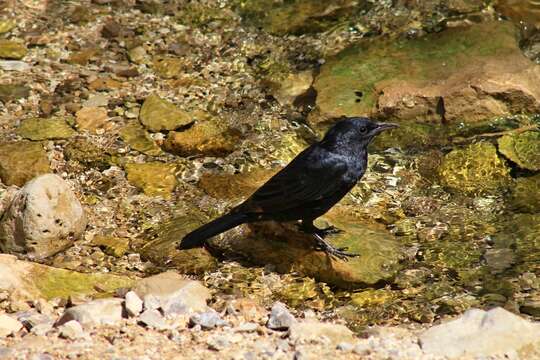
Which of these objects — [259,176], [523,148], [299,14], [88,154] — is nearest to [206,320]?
[259,176]

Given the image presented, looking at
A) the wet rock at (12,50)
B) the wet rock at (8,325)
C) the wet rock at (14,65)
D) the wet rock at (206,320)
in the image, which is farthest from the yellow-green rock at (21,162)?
the wet rock at (206,320)

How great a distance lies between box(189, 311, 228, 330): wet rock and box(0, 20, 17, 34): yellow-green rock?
18.2ft

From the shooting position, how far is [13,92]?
880 cm

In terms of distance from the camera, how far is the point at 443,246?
269 inches

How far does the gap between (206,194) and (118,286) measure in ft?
5.56

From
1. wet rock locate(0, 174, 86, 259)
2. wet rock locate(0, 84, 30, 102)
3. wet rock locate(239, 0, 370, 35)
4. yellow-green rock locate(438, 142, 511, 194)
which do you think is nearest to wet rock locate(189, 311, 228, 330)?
wet rock locate(0, 174, 86, 259)

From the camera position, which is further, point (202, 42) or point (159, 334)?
point (202, 42)

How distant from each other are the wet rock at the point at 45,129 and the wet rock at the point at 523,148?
3.93 metres

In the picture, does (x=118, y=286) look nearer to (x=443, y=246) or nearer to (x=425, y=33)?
(x=443, y=246)

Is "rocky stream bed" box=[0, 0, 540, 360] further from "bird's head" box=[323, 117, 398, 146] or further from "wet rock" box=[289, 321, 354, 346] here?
"bird's head" box=[323, 117, 398, 146]

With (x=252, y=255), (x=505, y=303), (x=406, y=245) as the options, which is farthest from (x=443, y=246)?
(x=252, y=255)

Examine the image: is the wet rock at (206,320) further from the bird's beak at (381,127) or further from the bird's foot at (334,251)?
the bird's beak at (381,127)

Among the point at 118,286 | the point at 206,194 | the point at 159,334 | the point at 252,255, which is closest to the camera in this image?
the point at 159,334

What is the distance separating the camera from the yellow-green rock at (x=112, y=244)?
22.4 ft
